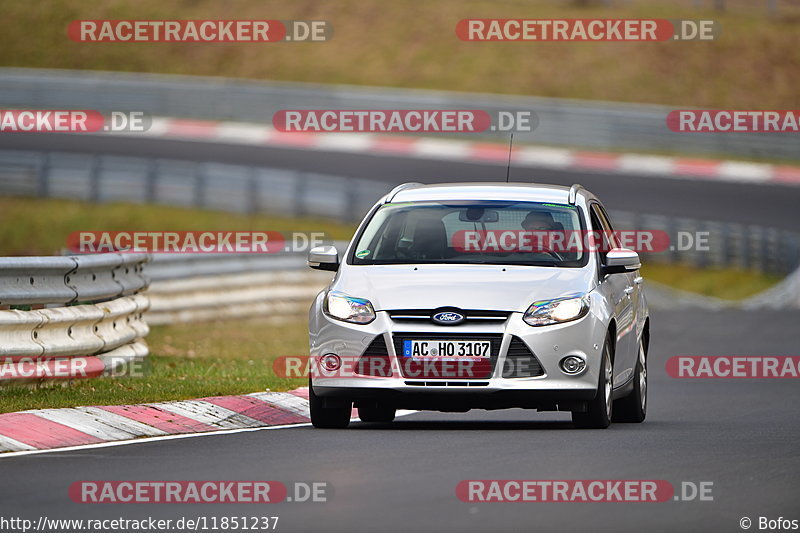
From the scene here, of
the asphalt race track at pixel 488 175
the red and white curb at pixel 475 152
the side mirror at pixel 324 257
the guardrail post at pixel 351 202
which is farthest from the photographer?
the red and white curb at pixel 475 152

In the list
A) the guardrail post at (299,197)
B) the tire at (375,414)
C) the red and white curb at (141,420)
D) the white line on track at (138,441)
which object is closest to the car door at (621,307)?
the tire at (375,414)

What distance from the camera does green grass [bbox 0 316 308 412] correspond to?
487 inches

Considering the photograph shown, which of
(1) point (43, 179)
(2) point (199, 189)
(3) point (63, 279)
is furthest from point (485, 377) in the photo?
(1) point (43, 179)

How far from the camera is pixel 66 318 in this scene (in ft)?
42.8

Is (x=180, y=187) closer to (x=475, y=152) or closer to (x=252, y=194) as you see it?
(x=252, y=194)

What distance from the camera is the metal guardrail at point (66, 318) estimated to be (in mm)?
12438

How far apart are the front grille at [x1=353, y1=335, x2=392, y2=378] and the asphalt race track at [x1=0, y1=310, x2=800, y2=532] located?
40cm

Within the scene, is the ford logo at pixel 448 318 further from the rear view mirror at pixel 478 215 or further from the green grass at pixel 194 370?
the green grass at pixel 194 370

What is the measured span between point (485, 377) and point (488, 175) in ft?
90.5

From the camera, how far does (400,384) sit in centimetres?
1111

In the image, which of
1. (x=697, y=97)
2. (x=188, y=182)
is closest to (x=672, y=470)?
(x=188, y=182)

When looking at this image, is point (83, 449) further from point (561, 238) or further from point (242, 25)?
point (242, 25)

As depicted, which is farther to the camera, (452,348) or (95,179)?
(95,179)

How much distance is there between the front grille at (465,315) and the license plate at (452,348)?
0.48 ft
